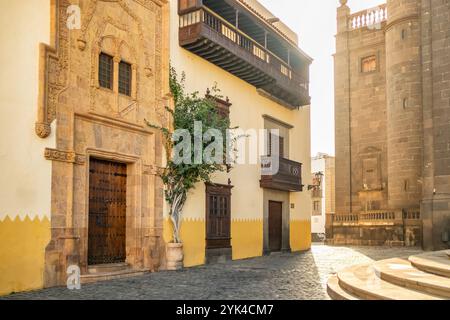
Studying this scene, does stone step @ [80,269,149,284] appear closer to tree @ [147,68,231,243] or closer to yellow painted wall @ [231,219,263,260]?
tree @ [147,68,231,243]

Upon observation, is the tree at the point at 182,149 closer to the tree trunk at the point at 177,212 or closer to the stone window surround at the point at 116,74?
the tree trunk at the point at 177,212

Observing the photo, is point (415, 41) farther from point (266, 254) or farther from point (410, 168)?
point (266, 254)

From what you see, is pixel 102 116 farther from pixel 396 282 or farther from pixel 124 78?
pixel 396 282

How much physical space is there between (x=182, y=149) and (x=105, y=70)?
2843 mm

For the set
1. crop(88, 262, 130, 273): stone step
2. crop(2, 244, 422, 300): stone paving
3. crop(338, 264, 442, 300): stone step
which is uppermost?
crop(338, 264, 442, 300): stone step

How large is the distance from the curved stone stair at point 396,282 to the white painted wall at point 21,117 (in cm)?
578

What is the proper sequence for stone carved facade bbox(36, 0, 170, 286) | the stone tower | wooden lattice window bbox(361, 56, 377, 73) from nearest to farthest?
stone carved facade bbox(36, 0, 170, 286), the stone tower, wooden lattice window bbox(361, 56, 377, 73)

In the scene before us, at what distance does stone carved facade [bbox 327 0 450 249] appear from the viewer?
20.2 meters

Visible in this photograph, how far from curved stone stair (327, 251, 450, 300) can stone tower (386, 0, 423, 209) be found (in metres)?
14.3

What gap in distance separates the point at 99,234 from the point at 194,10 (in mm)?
6627

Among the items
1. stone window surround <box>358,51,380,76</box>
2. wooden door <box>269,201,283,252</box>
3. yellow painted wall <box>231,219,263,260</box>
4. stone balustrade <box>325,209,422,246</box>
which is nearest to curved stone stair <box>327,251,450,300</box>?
yellow painted wall <box>231,219,263,260</box>

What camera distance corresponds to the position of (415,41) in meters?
23.8

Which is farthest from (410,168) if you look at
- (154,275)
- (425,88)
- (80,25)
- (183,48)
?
(80,25)

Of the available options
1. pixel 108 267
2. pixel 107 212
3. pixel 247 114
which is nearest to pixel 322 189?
pixel 247 114
